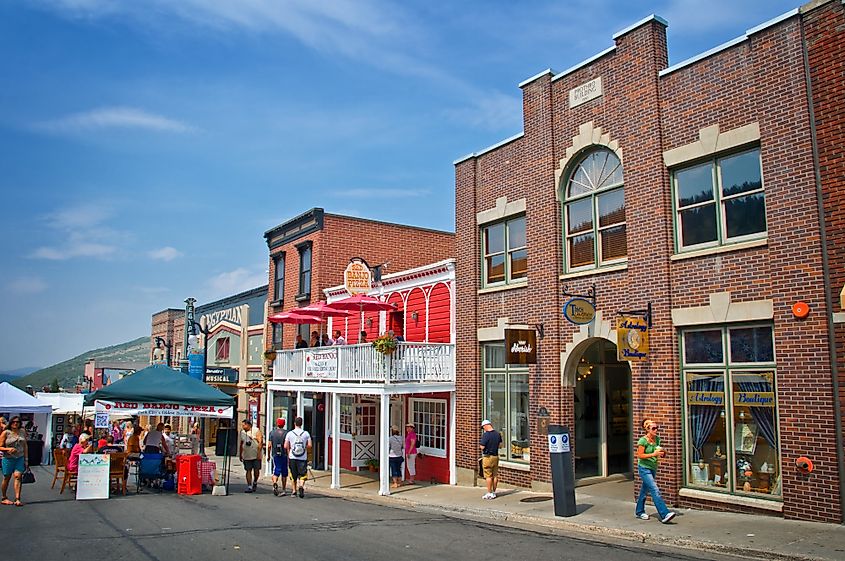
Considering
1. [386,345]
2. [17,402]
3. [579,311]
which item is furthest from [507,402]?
[17,402]

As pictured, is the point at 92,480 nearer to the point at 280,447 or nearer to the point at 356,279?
the point at 280,447

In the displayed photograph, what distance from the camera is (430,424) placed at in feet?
65.2

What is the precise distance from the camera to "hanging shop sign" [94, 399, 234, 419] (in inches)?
622

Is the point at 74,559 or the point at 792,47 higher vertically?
the point at 792,47

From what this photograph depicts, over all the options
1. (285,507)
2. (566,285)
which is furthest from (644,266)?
(285,507)

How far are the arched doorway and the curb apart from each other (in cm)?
349

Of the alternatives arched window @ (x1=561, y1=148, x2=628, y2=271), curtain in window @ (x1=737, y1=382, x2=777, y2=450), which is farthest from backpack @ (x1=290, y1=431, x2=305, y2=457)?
curtain in window @ (x1=737, y1=382, x2=777, y2=450)

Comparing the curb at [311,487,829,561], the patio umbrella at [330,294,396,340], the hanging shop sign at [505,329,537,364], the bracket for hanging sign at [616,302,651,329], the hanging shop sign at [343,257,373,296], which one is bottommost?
the curb at [311,487,829,561]

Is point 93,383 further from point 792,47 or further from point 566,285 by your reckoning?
point 792,47

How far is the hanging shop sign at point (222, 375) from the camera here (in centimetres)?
3078

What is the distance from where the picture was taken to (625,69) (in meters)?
14.5

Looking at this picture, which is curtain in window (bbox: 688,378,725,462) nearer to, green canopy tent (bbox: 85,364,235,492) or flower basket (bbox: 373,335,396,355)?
flower basket (bbox: 373,335,396,355)

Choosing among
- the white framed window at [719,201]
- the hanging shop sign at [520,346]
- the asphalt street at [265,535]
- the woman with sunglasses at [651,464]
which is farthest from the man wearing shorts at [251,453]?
the white framed window at [719,201]

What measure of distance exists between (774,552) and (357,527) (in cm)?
Answer: 608
